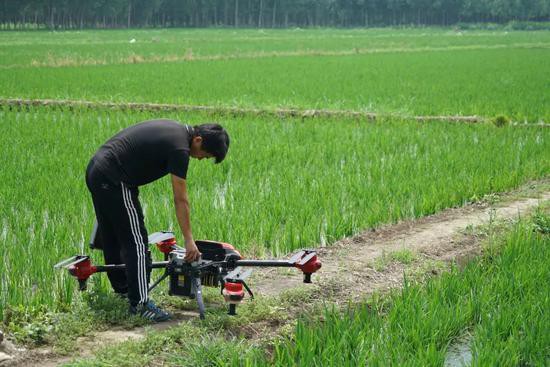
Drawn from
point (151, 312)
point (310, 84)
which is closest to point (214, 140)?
point (151, 312)

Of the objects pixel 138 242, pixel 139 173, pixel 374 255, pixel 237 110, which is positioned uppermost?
pixel 139 173

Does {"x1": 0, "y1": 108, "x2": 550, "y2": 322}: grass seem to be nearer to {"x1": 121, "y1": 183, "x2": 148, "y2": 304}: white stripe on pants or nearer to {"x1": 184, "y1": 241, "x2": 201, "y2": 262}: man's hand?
{"x1": 121, "y1": 183, "x2": 148, "y2": 304}: white stripe on pants

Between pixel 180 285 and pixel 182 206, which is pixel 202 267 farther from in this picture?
pixel 182 206

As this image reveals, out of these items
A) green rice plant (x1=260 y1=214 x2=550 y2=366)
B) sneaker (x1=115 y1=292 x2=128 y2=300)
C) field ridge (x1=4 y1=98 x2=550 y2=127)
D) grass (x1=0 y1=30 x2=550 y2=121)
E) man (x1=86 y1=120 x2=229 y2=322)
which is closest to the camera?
green rice plant (x1=260 y1=214 x2=550 y2=366)

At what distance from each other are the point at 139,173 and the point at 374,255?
1.93m

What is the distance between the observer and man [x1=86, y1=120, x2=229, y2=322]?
3961 millimetres

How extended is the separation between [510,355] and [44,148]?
258 inches

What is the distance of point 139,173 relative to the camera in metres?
4.09

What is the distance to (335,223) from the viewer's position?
5.79 metres

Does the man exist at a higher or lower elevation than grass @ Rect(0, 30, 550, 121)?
higher

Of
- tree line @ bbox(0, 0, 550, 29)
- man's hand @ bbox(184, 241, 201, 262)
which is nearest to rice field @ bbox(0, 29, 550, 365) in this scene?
man's hand @ bbox(184, 241, 201, 262)

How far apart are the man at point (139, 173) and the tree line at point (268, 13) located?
2480 inches

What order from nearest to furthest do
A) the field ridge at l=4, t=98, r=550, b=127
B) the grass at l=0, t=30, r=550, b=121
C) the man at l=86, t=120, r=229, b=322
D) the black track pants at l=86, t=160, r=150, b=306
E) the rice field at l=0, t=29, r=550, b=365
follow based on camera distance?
the man at l=86, t=120, r=229, b=322
the black track pants at l=86, t=160, r=150, b=306
the rice field at l=0, t=29, r=550, b=365
the field ridge at l=4, t=98, r=550, b=127
the grass at l=0, t=30, r=550, b=121

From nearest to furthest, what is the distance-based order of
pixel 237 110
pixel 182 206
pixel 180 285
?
pixel 182 206
pixel 180 285
pixel 237 110
